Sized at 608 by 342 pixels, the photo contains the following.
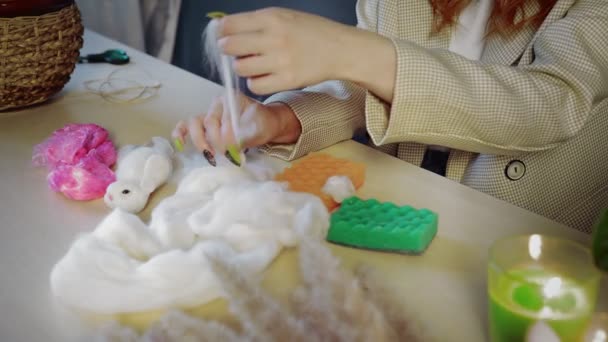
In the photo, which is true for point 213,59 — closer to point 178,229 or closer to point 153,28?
point 178,229

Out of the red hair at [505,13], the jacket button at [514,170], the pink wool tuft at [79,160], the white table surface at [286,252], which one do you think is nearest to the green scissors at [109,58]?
the white table surface at [286,252]

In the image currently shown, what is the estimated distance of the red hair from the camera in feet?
2.59

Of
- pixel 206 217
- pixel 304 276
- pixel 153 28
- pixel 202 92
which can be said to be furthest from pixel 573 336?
pixel 153 28

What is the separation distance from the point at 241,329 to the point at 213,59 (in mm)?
318

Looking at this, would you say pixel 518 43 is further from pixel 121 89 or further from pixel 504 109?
pixel 121 89

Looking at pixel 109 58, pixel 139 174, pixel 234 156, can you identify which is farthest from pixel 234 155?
pixel 109 58

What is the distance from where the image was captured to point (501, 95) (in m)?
0.68

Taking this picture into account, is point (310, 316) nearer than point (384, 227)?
Yes

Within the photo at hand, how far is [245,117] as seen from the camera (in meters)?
0.75

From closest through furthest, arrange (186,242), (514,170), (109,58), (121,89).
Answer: (186,242) < (514,170) < (121,89) < (109,58)

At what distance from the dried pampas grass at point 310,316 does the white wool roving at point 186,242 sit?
36 millimetres

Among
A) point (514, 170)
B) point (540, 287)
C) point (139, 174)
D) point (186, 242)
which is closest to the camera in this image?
point (540, 287)

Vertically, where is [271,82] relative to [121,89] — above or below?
above

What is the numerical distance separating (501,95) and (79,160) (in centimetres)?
48
